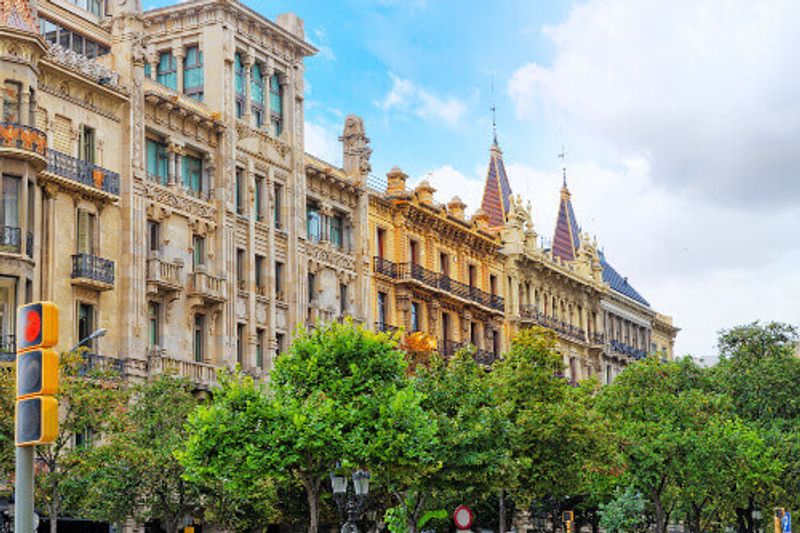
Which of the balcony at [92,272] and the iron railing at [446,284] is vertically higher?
the iron railing at [446,284]

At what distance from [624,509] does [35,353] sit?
50492 millimetres

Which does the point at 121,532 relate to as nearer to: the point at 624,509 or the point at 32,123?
the point at 32,123

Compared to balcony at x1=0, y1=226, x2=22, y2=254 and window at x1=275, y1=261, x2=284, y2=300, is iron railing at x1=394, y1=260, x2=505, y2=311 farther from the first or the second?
balcony at x1=0, y1=226, x2=22, y2=254

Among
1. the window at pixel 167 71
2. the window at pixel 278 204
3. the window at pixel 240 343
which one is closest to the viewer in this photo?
the window at pixel 240 343

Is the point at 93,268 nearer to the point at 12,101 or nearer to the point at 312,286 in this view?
the point at 12,101

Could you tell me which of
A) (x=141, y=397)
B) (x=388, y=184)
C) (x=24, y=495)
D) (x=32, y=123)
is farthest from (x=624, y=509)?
(x=24, y=495)

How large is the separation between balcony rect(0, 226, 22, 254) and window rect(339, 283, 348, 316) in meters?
21.9

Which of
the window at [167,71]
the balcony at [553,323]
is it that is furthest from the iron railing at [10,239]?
the balcony at [553,323]

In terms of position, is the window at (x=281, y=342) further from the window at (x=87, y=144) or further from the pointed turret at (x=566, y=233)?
the pointed turret at (x=566, y=233)

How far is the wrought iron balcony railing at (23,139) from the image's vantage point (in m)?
42.8

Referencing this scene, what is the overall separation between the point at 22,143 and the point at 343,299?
74.5ft

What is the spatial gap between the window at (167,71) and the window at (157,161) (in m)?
5.21

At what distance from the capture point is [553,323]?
8319cm

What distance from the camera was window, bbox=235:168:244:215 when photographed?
185 ft
